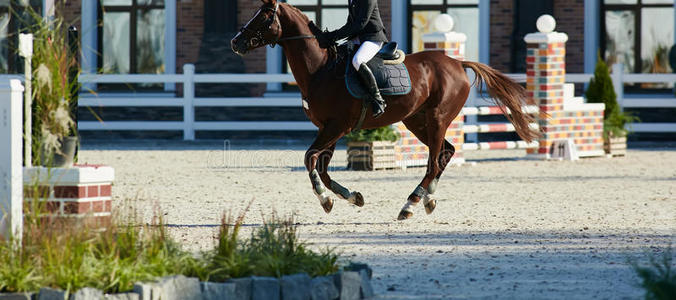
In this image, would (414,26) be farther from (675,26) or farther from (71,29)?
(71,29)

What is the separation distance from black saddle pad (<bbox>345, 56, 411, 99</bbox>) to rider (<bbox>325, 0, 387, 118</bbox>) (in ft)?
0.24

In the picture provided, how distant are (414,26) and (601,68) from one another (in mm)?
5118

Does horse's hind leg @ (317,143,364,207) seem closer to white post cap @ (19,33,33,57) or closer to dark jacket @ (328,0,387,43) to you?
dark jacket @ (328,0,387,43)

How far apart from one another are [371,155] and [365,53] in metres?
5.32

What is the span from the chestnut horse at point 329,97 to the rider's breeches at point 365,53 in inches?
7.4

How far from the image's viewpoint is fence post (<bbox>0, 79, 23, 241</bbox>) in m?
6.09

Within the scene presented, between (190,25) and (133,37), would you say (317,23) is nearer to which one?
(190,25)

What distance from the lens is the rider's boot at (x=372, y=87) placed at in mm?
9664

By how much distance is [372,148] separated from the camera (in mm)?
14938

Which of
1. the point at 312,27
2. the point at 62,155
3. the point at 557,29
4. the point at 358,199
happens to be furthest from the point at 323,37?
the point at 557,29

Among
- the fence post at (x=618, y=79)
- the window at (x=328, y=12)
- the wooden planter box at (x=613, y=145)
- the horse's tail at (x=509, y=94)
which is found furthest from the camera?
the window at (x=328, y=12)

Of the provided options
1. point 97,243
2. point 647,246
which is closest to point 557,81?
point 647,246

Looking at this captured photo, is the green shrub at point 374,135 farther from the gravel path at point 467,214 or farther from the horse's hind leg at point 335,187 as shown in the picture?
the horse's hind leg at point 335,187

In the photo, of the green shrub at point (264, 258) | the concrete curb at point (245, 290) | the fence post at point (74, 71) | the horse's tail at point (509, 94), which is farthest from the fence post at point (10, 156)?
the horse's tail at point (509, 94)
